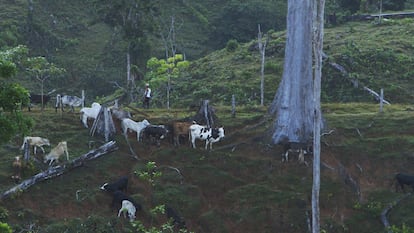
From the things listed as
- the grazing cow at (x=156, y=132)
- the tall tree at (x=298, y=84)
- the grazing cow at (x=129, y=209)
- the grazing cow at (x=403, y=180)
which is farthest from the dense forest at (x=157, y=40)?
the grazing cow at (x=129, y=209)

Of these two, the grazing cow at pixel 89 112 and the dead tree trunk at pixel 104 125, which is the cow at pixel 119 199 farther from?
the grazing cow at pixel 89 112

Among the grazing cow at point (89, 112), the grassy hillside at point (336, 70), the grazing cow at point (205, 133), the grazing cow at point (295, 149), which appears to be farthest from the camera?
the grassy hillside at point (336, 70)

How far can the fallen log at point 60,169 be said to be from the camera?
67.6 feet

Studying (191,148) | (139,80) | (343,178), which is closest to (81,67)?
(139,80)

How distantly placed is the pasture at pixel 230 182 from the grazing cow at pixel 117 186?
0.31m

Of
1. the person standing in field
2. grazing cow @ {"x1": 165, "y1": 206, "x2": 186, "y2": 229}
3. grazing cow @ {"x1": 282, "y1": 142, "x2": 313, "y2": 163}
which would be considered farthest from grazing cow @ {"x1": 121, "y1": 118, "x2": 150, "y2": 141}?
the person standing in field

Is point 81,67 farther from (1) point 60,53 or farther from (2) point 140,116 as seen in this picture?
(2) point 140,116

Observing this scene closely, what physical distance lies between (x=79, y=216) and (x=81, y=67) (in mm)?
34763

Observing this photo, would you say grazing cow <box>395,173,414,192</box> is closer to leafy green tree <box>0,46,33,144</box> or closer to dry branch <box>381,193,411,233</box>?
dry branch <box>381,193,411,233</box>

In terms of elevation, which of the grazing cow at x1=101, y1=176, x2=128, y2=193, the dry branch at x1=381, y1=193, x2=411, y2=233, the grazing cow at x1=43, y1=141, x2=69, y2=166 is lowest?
the dry branch at x1=381, y1=193, x2=411, y2=233

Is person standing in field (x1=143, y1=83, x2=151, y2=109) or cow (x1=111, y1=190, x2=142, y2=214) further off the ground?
person standing in field (x1=143, y1=83, x2=151, y2=109)

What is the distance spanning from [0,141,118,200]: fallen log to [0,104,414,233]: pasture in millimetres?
211

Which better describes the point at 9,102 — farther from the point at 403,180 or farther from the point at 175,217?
the point at 403,180

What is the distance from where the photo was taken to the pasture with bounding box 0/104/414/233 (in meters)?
20.8
